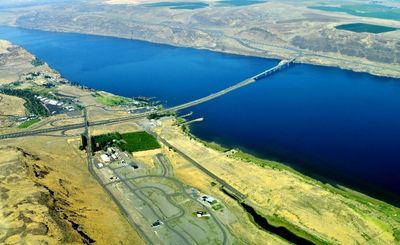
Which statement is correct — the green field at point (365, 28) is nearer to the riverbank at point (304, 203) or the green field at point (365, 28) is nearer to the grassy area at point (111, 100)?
the grassy area at point (111, 100)

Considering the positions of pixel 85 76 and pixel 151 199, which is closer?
pixel 151 199

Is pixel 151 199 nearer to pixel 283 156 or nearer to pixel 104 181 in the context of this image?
pixel 104 181

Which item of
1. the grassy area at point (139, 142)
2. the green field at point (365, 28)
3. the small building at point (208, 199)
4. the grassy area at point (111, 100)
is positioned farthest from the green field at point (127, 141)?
the green field at point (365, 28)

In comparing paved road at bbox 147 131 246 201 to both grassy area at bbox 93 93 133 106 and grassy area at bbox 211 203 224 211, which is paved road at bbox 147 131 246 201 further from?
grassy area at bbox 93 93 133 106

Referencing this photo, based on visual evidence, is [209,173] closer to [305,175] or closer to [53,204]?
[305,175]

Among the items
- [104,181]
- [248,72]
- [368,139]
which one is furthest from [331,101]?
[104,181]

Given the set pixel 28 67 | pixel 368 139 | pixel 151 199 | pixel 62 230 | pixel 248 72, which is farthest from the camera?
pixel 28 67
